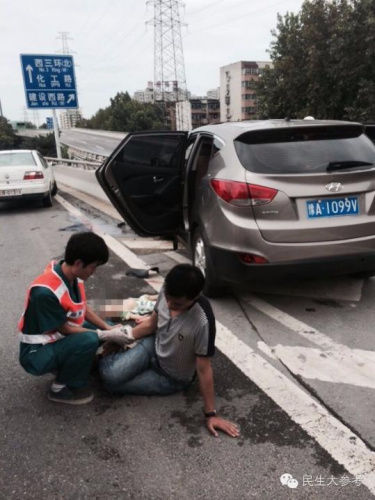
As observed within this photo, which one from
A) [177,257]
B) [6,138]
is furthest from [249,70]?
[177,257]

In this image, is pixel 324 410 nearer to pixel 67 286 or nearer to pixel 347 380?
pixel 347 380

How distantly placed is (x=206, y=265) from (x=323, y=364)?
4.58 ft

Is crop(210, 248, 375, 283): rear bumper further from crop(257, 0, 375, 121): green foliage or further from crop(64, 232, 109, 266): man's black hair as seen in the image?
crop(257, 0, 375, 121): green foliage

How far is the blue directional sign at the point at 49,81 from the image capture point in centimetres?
1792

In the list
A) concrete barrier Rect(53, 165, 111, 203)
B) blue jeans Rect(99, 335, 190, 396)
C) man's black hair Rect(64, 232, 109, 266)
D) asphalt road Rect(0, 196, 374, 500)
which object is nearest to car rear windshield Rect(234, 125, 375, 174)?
asphalt road Rect(0, 196, 374, 500)

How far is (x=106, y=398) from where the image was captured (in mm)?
2734

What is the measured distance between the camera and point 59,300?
2.43 meters

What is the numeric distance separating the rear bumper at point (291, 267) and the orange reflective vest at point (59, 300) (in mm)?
1378

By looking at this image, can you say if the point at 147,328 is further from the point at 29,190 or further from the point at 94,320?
the point at 29,190

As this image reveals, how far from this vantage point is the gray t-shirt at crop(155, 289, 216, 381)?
238 centimetres

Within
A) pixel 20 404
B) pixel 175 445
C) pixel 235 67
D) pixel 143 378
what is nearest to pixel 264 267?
pixel 143 378

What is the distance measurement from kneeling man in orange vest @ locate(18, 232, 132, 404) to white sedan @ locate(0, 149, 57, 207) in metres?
7.97

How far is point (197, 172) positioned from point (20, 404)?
2706 mm

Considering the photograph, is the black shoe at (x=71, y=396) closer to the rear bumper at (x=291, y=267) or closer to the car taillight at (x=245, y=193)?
the rear bumper at (x=291, y=267)
